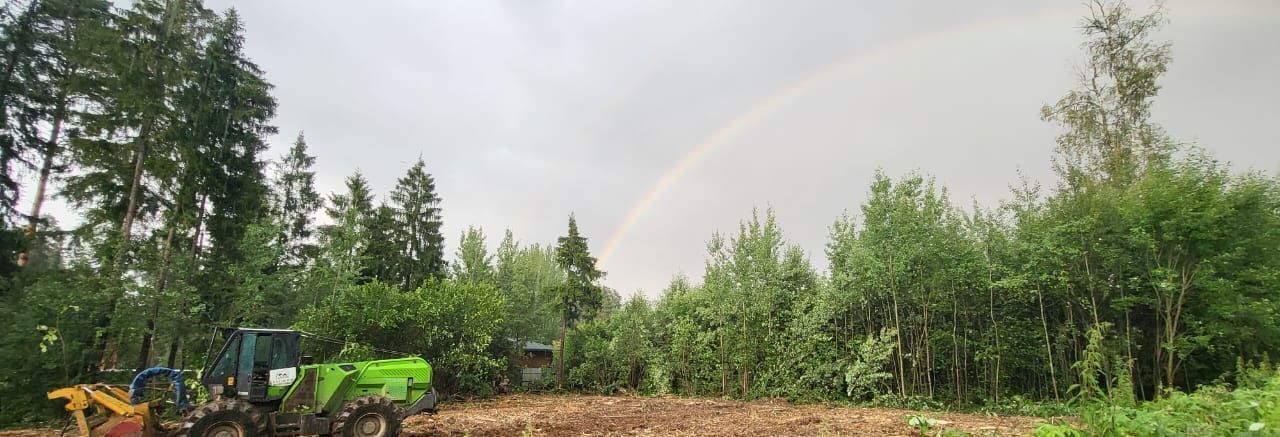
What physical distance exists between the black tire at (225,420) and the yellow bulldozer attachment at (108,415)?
0.74 m

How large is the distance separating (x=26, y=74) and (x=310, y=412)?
14.4 metres

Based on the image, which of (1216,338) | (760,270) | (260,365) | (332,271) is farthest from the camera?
(332,271)

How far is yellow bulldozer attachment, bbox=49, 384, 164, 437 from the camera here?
7336 millimetres

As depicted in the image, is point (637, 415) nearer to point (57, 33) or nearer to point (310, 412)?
point (310, 412)

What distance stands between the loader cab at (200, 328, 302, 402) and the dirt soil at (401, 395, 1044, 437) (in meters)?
2.45

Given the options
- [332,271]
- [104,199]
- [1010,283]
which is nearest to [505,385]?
[332,271]

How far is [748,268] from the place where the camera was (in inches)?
727

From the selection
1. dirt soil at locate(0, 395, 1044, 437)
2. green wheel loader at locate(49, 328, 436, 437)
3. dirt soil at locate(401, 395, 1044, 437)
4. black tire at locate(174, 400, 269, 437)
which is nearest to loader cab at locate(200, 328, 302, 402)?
green wheel loader at locate(49, 328, 436, 437)

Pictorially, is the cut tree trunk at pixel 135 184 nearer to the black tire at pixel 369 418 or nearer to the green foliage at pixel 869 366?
the black tire at pixel 369 418

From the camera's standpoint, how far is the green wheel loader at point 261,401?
7.45 metres

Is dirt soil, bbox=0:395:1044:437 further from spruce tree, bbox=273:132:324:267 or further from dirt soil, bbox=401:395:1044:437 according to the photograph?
spruce tree, bbox=273:132:324:267

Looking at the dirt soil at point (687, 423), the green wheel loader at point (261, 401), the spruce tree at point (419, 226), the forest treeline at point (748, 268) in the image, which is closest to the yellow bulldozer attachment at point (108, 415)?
the green wheel loader at point (261, 401)

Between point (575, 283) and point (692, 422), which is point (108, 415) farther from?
point (575, 283)

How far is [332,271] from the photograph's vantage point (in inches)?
862
